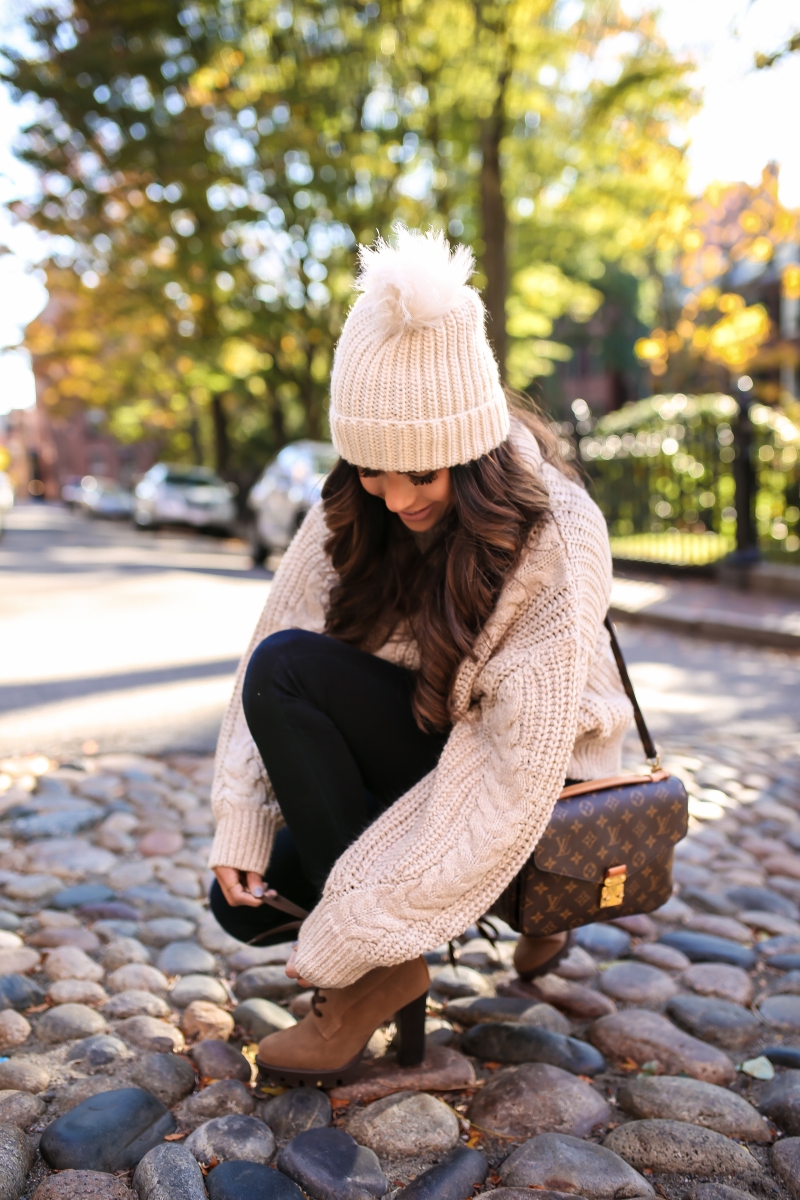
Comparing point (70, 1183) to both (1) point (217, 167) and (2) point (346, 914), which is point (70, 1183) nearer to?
(2) point (346, 914)

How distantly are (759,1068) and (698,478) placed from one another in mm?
9539

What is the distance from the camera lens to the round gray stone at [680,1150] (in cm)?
178

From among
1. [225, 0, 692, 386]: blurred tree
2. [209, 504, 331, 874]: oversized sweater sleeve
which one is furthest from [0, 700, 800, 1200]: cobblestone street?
[225, 0, 692, 386]: blurred tree

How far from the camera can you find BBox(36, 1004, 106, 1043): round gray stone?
2.14 m

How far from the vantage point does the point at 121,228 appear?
1950cm

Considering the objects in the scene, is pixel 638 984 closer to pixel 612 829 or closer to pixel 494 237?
pixel 612 829

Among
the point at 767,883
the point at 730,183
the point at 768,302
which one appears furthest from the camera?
the point at 768,302

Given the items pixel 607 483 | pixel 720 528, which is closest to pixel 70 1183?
pixel 720 528

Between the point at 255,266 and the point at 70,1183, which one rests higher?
the point at 255,266

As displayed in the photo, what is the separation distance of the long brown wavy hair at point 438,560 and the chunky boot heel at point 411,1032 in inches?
22.6

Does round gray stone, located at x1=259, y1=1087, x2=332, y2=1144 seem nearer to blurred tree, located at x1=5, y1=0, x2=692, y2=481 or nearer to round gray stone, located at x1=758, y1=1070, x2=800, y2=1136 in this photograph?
round gray stone, located at x1=758, y1=1070, x2=800, y2=1136

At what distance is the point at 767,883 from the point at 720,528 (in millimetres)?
8141

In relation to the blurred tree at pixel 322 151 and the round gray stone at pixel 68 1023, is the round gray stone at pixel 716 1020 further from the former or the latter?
the blurred tree at pixel 322 151

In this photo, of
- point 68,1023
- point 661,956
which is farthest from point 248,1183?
point 661,956
